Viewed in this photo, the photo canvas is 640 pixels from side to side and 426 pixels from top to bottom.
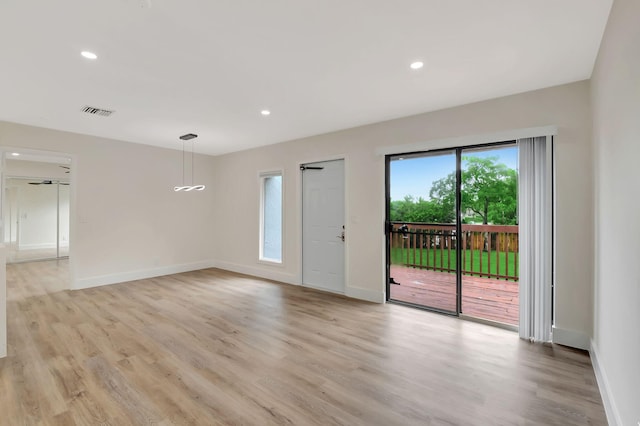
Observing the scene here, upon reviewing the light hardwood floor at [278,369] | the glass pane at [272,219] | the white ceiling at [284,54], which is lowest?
the light hardwood floor at [278,369]

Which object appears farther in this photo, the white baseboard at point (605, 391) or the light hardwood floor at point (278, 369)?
the light hardwood floor at point (278, 369)

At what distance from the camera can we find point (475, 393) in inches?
85.8

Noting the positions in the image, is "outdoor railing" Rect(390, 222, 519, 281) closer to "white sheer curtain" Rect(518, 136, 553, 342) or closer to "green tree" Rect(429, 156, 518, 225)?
"green tree" Rect(429, 156, 518, 225)

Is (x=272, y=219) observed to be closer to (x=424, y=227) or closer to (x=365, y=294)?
(x=365, y=294)

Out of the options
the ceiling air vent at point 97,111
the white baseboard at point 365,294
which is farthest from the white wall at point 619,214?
the ceiling air vent at point 97,111

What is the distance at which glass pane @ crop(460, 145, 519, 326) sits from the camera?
388 cm

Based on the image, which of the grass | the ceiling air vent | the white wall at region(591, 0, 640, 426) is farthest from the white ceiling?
the grass

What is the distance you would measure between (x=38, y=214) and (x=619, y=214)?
12.9 metres

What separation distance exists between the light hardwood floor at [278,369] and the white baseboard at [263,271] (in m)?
1.43

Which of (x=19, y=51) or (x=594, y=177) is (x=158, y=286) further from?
(x=594, y=177)

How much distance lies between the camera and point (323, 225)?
16.8 feet

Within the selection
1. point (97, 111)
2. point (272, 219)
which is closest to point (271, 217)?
point (272, 219)

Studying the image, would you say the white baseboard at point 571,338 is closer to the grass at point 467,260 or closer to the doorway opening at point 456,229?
the doorway opening at point 456,229

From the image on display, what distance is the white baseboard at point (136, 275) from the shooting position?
5069mm
